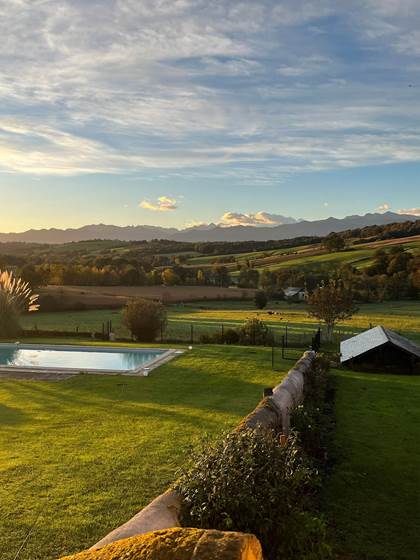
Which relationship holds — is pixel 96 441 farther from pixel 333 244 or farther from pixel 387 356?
pixel 333 244

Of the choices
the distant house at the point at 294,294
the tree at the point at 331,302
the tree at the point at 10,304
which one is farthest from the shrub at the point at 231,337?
the distant house at the point at 294,294

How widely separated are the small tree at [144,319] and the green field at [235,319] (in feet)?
7.57

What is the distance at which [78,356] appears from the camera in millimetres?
22047

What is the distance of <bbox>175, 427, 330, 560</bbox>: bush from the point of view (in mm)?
4352

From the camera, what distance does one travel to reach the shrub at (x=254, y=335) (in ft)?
83.8

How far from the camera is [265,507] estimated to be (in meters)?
4.50

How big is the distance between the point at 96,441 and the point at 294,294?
5895 cm

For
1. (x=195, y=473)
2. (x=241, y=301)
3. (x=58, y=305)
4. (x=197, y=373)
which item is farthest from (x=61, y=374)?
(x=241, y=301)

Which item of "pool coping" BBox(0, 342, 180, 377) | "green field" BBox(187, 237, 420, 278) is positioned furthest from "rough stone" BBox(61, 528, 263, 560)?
"green field" BBox(187, 237, 420, 278)

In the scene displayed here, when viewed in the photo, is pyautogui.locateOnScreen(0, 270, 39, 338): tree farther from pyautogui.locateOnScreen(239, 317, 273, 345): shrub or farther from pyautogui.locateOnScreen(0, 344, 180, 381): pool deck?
pyautogui.locateOnScreen(239, 317, 273, 345): shrub

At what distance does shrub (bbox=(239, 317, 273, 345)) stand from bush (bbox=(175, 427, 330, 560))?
2054 cm

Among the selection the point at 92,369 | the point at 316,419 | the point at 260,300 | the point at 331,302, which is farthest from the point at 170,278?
the point at 316,419

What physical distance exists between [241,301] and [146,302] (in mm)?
35567

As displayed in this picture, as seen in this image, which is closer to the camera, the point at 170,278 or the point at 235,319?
the point at 235,319
